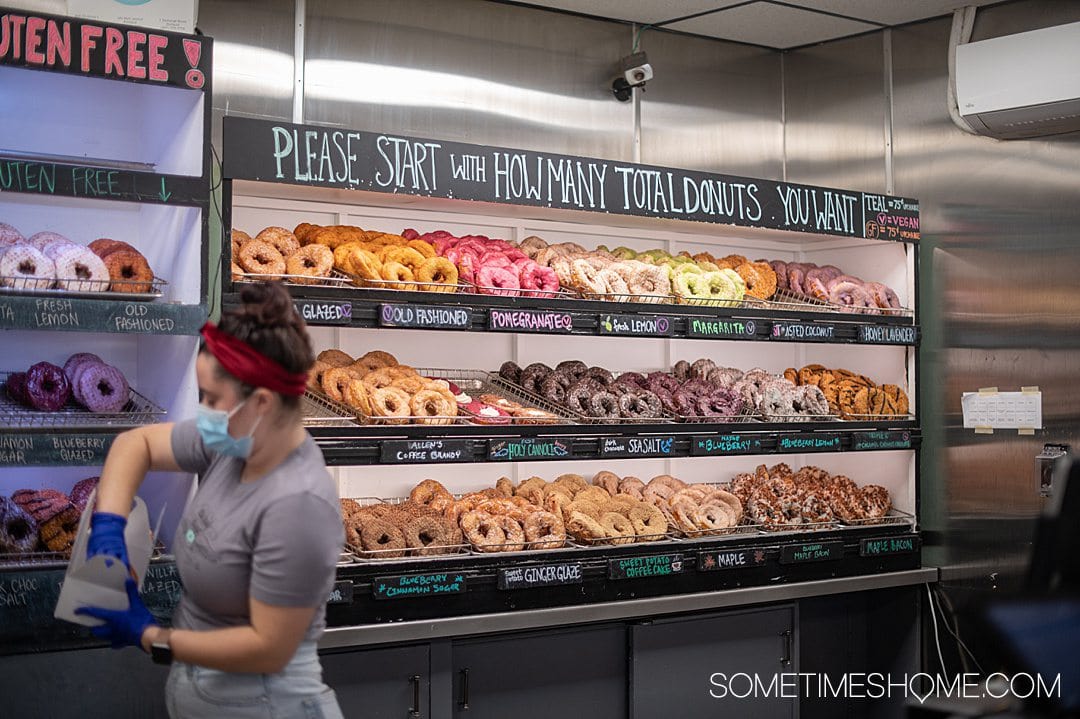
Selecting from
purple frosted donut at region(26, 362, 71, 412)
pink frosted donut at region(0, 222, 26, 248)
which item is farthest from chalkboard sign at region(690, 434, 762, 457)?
pink frosted donut at region(0, 222, 26, 248)

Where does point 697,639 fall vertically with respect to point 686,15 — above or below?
below

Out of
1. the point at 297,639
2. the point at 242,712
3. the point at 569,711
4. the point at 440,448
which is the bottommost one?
the point at 569,711

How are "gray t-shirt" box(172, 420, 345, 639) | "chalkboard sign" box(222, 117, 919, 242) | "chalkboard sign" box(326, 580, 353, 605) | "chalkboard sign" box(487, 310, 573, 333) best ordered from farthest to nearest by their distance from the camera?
"chalkboard sign" box(487, 310, 573, 333), "chalkboard sign" box(222, 117, 919, 242), "chalkboard sign" box(326, 580, 353, 605), "gray t-shirt" box(172, 420, 345, 639)

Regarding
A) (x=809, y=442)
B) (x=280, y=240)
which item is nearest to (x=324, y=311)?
(x=280, y=240)

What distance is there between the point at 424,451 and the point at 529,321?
701mm

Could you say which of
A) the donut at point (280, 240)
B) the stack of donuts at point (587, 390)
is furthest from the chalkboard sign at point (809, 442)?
the donut at point (280, 240)

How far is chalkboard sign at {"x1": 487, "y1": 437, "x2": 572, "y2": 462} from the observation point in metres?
4.50

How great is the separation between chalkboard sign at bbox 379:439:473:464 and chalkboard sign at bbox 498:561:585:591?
1.54ft

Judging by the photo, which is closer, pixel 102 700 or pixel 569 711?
pixel 102 700

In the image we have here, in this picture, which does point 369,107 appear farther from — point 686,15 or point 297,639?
point 297,639

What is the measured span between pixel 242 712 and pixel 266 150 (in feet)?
7.35

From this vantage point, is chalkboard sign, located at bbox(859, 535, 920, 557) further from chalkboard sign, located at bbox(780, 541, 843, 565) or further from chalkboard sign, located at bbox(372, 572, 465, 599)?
chalkboard sign, located at bbox(372, 572, 465, 599)

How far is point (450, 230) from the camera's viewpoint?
5.38m

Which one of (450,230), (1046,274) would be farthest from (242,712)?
(1046,274)
